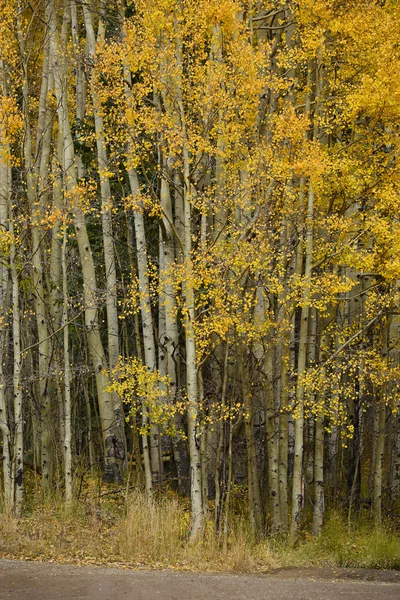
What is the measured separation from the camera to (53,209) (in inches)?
563

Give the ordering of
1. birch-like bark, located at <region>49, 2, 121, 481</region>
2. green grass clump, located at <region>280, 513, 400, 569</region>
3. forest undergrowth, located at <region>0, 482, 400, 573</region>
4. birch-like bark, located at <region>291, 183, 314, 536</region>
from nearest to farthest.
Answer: forest undergrowth, located at <region>0, 482, 400, 573</region> → green grass clump, located at <region>280, 513, 400, 569</region> → birch-like bark, located at <region>291, 183, 314, 536</region> → birch-like bark, located at <region>49, 2, 121, 481</region>

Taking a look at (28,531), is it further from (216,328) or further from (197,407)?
(216,328)

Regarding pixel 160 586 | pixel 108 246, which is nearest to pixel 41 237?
pixel 108 246

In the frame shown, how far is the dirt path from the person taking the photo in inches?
392

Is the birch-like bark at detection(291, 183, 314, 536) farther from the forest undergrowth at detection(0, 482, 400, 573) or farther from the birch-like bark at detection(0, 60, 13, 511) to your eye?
the birch-like bark at detection(0, 60, 13, 511)

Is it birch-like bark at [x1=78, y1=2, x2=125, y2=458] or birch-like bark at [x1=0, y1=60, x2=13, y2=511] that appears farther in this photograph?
birch-like bark at [x1=78, y1=2, x2=125, y2=458]

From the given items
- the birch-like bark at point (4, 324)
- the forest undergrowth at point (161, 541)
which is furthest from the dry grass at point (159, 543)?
the birch-like bark at point (4, 324)

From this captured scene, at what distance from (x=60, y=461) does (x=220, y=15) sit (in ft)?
32.6

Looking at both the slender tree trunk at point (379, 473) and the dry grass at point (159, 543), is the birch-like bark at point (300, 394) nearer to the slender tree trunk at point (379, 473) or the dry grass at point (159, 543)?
the dry grass at point (159, 543)

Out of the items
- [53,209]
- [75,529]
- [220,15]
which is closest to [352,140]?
[220,15]

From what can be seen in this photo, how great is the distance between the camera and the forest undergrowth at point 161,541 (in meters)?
12.4

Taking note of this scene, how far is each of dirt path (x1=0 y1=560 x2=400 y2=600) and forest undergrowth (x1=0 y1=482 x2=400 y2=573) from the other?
869 millimetres

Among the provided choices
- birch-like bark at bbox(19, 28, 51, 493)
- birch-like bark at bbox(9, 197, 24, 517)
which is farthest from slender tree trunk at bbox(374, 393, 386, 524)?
birch-like bark at bbox(9, 197, 24, 517)

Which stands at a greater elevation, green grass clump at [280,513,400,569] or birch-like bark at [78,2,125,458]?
birch-like bark at [78,2,125,458]
